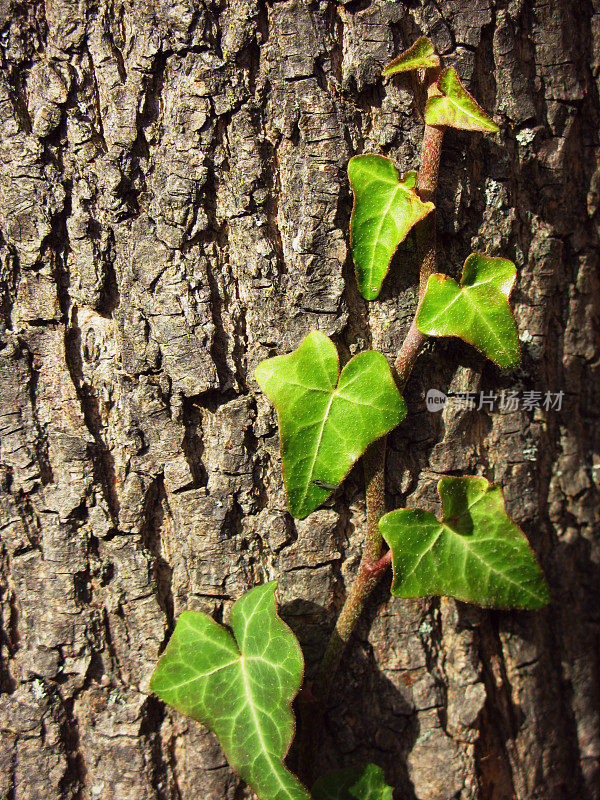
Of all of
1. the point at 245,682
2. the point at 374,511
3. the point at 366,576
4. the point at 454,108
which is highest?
the point at 454,108

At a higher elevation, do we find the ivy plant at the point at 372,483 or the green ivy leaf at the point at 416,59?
the green ivy leaf at the point at 416,59

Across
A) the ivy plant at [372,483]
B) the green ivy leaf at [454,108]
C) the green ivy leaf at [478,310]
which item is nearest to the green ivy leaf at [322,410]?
the ivy plant at [372,483]

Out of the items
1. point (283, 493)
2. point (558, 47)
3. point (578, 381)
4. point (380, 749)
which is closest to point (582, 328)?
point (578, 381)

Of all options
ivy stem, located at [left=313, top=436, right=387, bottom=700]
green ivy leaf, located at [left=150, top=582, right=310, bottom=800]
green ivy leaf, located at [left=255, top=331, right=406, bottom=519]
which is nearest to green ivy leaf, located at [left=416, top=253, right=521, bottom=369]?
green ivy leaf, located at [left=255, top=331, right=406, bottom=519]

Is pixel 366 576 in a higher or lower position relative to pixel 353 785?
higher

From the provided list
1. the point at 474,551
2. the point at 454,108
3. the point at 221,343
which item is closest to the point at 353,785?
the point at 474,551

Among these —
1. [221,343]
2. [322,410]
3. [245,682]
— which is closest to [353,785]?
[245,682]

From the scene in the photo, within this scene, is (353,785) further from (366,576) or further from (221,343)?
(221,343)

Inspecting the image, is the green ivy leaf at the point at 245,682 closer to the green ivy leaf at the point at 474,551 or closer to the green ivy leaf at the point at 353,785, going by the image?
the green ivy leaf at the point at 353,785
